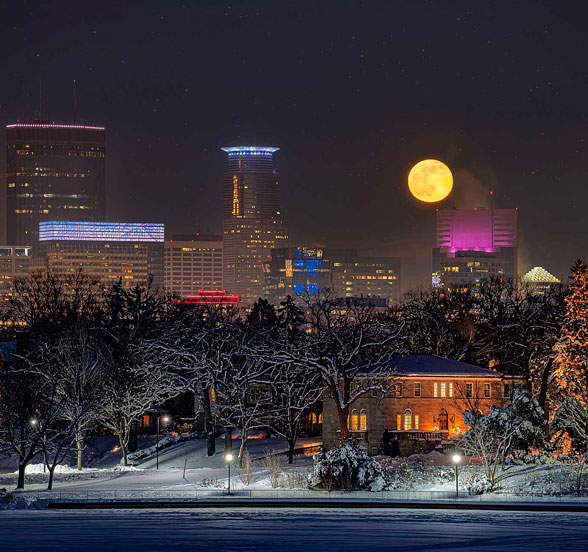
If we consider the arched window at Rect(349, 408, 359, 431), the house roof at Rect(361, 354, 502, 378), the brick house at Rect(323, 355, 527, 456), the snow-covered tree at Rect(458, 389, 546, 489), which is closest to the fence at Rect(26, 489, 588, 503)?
the snow-covered tree at Rect(458, 389, 546, 489)

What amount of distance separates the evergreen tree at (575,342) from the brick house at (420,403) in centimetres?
858

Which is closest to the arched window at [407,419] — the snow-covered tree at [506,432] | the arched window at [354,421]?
the arched window at [354,421]

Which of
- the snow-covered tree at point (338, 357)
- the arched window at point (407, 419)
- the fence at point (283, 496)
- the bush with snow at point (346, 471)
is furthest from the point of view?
the arched window at point (407, 419)

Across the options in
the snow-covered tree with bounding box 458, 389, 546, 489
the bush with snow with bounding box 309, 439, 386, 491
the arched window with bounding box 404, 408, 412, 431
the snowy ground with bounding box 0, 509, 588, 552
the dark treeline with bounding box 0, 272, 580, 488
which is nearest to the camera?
the snowy ground with bounding box 0, 509, 588, 552

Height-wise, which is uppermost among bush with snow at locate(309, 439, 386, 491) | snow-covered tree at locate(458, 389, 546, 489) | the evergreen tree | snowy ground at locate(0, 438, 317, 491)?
the evergreen tree

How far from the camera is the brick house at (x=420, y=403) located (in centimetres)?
7656

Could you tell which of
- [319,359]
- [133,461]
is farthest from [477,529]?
[133,461]

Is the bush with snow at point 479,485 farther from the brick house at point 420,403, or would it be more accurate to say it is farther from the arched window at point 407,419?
the arched window at point 407,419

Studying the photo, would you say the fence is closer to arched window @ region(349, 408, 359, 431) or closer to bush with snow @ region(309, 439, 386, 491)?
bush with snow @ region(309, 439, 386, 491)

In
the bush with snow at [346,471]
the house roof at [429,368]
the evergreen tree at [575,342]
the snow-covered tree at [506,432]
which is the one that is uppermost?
the evergreen tree at [575,342]

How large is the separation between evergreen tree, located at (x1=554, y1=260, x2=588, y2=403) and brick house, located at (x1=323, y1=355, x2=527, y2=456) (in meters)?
8.58

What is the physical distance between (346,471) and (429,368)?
77.5ft

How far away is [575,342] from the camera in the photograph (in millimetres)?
69000

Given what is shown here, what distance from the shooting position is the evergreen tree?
67.8m
